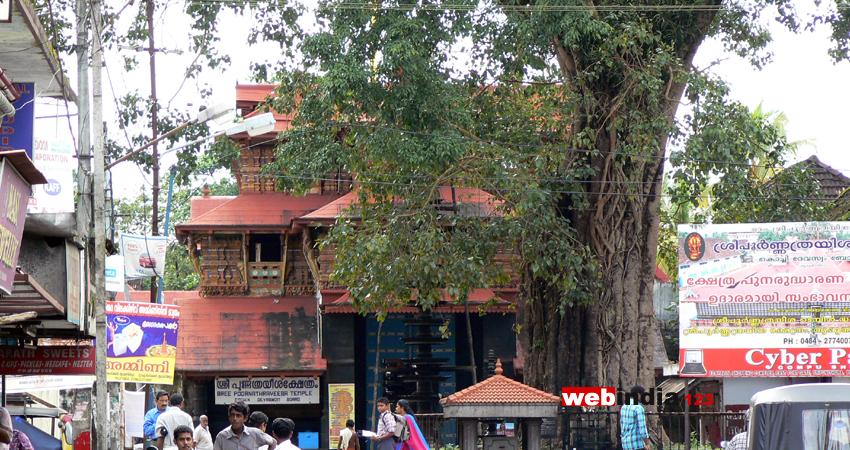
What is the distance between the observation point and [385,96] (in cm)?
1669

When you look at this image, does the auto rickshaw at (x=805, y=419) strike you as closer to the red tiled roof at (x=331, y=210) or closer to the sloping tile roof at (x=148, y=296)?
the red tiled roof at (x=331, y=210)

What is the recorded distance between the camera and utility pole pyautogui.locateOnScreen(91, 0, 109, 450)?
41.9 feet

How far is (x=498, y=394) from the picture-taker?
14.8 m

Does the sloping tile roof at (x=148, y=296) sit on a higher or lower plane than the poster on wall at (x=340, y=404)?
higher

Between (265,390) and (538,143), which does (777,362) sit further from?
(265,390)

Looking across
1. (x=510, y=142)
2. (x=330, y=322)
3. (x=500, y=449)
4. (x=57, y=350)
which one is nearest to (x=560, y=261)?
(x=510, y=142)

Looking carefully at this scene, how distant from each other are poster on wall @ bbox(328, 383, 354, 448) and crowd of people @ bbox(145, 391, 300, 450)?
845 centimetres

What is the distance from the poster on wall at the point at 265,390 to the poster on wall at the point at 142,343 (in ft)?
26.1

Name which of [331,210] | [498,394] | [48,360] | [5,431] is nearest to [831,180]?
[331,210]

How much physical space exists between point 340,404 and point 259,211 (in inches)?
213

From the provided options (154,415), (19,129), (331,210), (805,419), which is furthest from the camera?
(331,210)

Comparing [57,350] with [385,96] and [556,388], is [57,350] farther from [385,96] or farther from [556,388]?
[556,388]

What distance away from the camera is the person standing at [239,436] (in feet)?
29.4

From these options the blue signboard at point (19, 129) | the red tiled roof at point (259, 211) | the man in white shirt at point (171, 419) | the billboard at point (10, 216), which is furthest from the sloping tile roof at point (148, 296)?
the billboard at point (10, 216)
